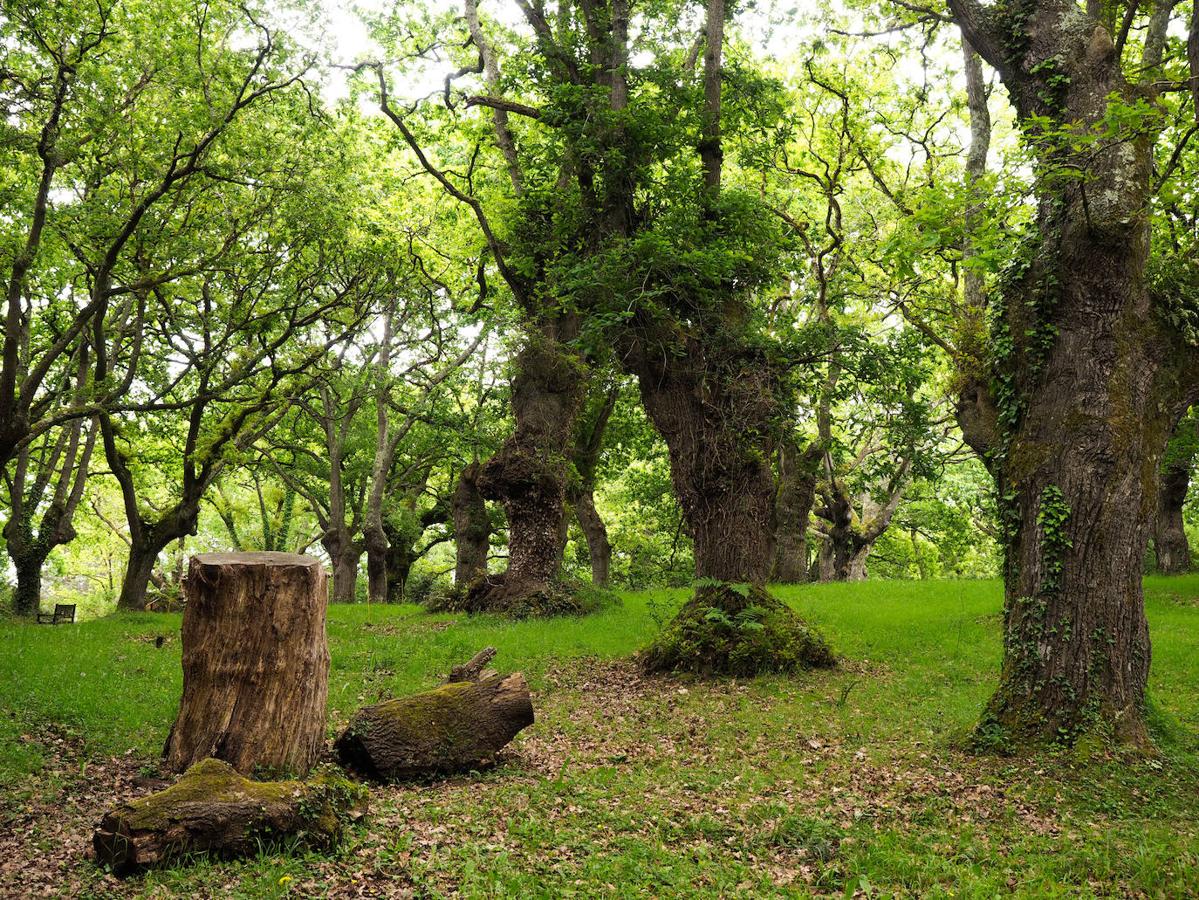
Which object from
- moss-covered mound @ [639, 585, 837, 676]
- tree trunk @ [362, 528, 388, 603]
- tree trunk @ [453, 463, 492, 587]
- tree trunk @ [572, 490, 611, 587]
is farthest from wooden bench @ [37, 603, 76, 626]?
moss-covered mound @ [639, 585, 837, 676]

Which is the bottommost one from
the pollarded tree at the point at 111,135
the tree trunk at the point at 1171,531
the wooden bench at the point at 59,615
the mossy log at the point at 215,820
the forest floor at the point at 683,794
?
the wooden bench at the point at 59,615

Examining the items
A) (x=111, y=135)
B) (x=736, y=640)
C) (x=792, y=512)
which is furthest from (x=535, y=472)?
(x=111, y=135)

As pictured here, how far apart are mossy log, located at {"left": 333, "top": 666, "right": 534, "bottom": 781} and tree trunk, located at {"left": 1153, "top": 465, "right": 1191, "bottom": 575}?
19421 mm

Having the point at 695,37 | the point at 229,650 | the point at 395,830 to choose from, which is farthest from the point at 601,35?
the point at 395,830

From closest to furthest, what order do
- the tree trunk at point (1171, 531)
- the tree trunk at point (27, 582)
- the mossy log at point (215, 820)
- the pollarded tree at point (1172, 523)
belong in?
the mossy log at point (215, 820), the tree trunk at point (27, 582), the pollarded tree at point (1172, 523), the tree trunk at point (1171, 531)

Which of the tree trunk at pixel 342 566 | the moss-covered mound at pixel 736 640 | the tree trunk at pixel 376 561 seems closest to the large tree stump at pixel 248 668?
the moss-covered mound at pixel 736 640

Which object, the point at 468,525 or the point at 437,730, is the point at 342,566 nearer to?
the point at 468,525

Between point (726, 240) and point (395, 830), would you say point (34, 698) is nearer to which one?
point (395, 830)

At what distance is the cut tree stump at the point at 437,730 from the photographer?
8008 millimetres

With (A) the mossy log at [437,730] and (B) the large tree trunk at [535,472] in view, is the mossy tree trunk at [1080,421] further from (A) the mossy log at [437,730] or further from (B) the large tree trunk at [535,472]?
(B) the large tree trunk at [535,472]

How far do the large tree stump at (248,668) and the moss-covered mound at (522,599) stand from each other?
10492mm

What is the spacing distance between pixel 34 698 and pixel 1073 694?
37.0 ft

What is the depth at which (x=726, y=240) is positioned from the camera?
13.7m

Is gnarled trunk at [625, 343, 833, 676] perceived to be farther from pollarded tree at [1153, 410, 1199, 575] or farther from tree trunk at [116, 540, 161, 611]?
tree trunk at [116, 540, 161, 611]
